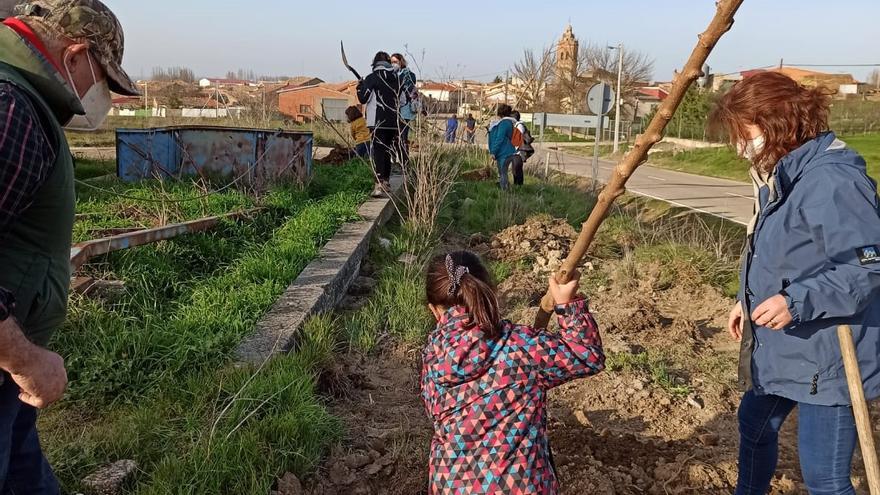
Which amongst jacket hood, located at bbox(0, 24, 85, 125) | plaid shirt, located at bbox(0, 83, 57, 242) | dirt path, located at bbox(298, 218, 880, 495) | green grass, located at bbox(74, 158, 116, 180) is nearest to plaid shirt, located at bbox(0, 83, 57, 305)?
plaid shirt, located at bbox(0, 83, 57, 242)

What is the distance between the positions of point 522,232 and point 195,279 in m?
3.97

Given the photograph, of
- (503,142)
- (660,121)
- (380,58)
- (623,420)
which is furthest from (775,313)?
(503,142)

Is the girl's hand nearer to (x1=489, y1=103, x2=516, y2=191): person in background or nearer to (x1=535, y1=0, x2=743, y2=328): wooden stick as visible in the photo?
(x1=535, y1=0, x2=743, y2=328): wooden stick

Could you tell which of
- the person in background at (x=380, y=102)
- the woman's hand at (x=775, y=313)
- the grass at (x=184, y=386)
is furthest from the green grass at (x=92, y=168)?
the woman's hand at (x=775, y=313)

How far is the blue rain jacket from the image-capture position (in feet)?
6.98

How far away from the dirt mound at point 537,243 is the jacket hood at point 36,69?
5.50 meters

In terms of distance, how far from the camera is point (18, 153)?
4.98ft

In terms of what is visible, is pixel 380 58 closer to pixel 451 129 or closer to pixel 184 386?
pixel 451 129

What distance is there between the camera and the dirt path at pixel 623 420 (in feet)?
10.2

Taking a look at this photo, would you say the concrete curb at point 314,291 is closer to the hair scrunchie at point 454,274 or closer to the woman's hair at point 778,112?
the hair scrunchie at point 454,274

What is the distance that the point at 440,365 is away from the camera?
2197mm

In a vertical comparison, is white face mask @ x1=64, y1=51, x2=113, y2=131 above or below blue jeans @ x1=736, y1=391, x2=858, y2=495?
above

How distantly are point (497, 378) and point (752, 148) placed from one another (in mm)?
1222

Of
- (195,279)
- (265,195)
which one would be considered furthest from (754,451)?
(265,195)
